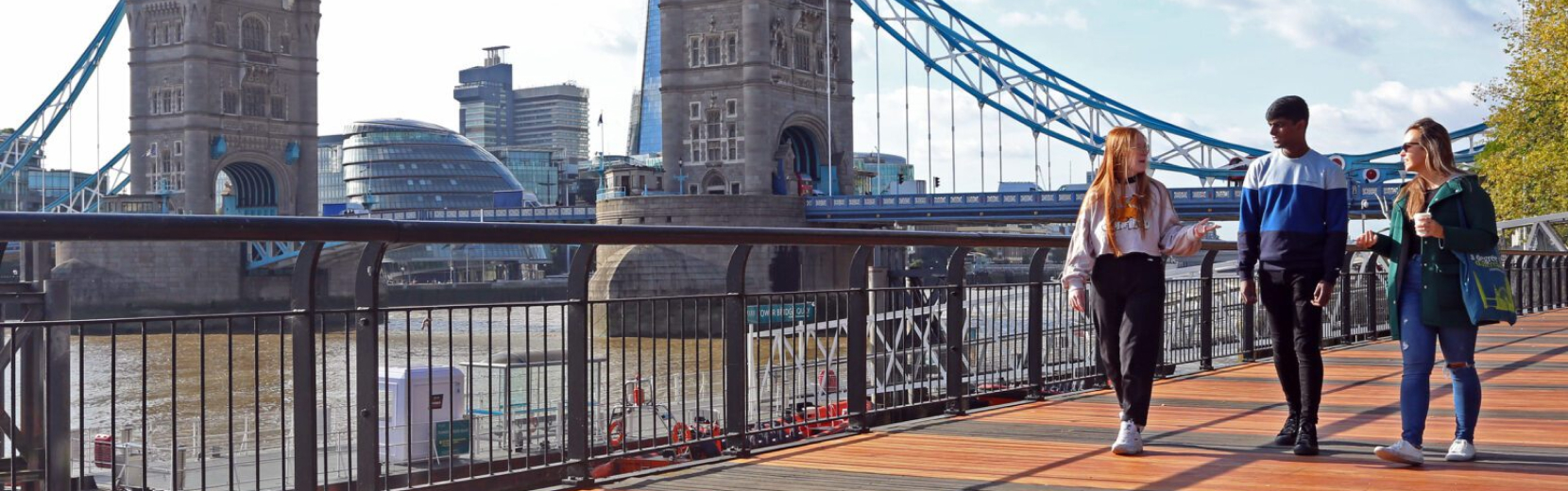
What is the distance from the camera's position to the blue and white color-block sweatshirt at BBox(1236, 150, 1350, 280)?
535 centimetres

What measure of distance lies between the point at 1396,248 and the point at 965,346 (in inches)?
127

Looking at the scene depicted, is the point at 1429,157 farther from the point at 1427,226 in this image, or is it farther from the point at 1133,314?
the point at 1133,314

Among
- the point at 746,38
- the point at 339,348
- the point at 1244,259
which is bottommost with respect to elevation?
the point at 339,348

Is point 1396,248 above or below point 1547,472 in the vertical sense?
above

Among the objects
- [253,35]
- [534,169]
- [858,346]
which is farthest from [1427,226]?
[534,169]

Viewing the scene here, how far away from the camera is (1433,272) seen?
5.13 metres

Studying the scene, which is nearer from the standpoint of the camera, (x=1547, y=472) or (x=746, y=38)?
(x=1547, y=472)

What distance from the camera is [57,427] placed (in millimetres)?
3904

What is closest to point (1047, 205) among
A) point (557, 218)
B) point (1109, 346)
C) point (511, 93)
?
point (557, 218)

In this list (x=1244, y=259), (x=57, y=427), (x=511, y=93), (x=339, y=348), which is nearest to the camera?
(x=57, y=427)

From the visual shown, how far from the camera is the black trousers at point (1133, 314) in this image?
5.52 meters

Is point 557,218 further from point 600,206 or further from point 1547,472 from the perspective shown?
point 1547,472

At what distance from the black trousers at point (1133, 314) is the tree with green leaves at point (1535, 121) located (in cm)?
1969

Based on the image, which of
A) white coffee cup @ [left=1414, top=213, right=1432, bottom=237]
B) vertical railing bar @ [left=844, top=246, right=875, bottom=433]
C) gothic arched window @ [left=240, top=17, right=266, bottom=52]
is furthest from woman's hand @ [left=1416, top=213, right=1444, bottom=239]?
gothic arched window @ [left=240, top=17, right=266, bottom=52]
